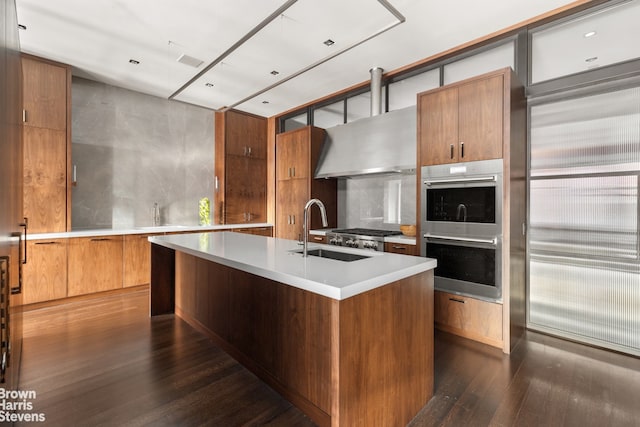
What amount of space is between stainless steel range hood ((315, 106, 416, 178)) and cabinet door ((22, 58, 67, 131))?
11.4 ft

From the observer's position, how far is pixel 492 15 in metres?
2.91

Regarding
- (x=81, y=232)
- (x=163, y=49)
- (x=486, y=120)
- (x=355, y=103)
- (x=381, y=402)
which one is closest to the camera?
(x=381, y=402)

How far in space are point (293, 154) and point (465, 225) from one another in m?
3.12

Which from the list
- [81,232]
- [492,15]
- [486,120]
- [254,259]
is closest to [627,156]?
[486,120]

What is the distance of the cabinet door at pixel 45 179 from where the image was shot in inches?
145

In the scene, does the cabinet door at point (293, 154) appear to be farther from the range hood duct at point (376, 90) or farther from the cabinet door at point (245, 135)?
the range hood duct at point (376, 90)

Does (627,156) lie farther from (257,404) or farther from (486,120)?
(257,404)

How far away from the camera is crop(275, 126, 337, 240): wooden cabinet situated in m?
4.91

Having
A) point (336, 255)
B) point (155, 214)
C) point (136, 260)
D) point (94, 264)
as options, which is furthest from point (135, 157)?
point (336, 255)

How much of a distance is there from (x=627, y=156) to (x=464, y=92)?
141 cm

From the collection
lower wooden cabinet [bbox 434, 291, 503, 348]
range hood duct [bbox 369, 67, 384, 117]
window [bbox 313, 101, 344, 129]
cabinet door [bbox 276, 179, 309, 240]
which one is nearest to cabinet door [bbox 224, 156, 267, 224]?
cabinet door [bbox 276, 179, 309, 240]

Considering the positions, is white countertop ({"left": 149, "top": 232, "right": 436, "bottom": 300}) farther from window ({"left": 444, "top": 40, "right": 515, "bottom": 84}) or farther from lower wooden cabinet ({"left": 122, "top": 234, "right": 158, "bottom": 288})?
window ({"left": 444, "top": 40, "right": 515, "bottom": 84})

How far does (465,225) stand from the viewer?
2943 millimetres

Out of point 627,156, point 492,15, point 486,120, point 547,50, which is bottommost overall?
point 627,156
